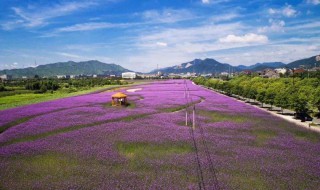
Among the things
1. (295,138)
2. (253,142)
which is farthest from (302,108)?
(253,142)

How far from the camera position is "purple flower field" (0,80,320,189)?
13891 mm

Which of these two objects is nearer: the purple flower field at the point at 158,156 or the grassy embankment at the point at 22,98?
the purple flower field at the point at 158,156

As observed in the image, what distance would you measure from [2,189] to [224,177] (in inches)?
452

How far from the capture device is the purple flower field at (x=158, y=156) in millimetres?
Answer: 13891

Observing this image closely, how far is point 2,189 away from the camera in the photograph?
A: 13.2 m

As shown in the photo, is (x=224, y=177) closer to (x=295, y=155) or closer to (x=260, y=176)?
(x=260, y=176)

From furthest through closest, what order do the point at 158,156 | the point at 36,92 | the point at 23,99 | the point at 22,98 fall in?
the point at 36,92 → the point at 22,98 → the point at 23,99 → the point at 158,156

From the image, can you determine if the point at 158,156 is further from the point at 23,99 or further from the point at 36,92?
the point at 36,92

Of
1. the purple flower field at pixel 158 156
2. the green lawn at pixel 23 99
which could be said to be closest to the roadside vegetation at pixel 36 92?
the green lawn at pixel 23 99

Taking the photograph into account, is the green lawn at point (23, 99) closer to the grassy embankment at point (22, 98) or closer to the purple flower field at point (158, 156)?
the grassy embankment at point (22, 98)

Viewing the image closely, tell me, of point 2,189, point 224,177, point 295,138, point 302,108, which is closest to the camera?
point 2,189

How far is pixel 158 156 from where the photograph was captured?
1827 cm

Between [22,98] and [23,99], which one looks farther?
[22,98]

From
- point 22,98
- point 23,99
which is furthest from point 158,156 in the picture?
point 22,98
